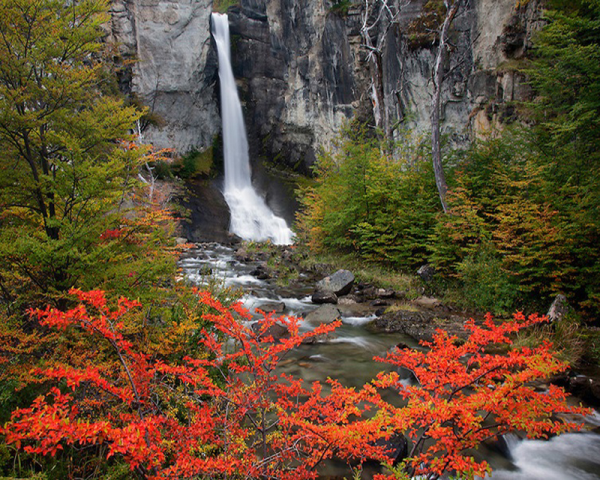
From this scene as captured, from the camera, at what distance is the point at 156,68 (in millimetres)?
27359

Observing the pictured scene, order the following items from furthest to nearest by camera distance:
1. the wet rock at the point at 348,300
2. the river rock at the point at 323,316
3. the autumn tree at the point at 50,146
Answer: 1. the wet rock at the point at 348,300
2. the river rock at the point at 323,316
3. the autumn tree at the point at 50,146

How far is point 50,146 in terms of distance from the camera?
12.9 ft

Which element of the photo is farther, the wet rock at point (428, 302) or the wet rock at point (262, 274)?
the wet rock at point (262, 274)

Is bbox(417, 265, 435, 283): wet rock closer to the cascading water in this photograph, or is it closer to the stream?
the stream

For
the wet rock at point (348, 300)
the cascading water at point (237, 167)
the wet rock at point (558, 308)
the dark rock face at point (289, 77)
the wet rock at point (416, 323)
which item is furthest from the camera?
the dark rock face at point (289, 77)

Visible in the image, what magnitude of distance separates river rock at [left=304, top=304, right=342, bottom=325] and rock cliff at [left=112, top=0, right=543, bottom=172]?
11585 millimetres

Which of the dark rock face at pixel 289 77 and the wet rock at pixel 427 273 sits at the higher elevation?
the dark rock face at pixel 289 77

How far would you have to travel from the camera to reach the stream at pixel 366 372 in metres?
3.44

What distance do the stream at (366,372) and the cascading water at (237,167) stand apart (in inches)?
618

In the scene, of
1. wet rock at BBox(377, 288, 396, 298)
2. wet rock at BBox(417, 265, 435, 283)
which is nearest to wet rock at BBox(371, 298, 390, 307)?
wet rock at BBox(377, 288, 396, 298)

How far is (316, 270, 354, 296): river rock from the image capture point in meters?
9.46

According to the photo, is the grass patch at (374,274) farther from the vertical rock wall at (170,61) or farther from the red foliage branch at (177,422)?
the vertical rock wall at (170,61)

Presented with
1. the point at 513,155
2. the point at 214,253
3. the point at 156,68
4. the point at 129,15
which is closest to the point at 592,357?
the point at 513,155

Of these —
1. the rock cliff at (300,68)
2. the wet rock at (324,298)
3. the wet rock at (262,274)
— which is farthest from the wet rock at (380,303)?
the rock cliff at (300,68)
